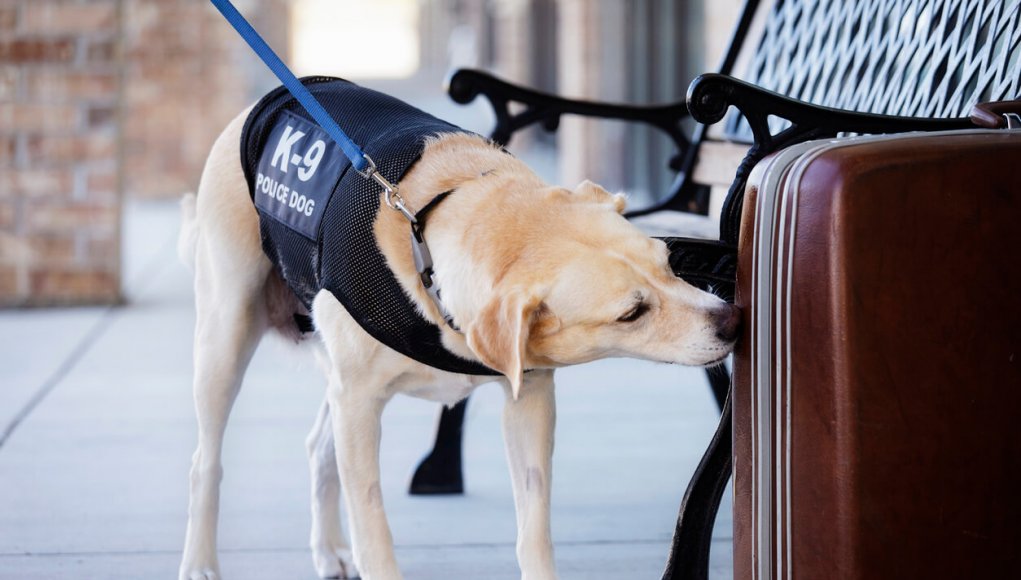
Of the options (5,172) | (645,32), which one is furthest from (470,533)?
(645,32)

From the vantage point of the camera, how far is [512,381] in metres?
2.21

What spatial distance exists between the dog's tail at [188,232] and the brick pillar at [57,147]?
12.3 ft

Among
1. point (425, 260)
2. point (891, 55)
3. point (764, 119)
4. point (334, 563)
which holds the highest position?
point (891, 55)

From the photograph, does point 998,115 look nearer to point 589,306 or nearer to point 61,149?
point 589,306

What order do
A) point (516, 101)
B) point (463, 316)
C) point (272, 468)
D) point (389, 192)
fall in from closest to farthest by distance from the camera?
1. point (463, 316)
2. point (389, 192)
3. point (516, 101)
4. point (272, 468)

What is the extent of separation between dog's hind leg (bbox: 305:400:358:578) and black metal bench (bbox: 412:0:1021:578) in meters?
0.57

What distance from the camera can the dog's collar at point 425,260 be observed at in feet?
7.79

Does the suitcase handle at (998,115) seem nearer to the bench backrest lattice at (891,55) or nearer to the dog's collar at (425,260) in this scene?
the bench backrest lattice at (891,55)

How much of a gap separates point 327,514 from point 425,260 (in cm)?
103

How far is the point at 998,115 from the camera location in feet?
7.95

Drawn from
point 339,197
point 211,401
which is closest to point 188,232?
point 211,401

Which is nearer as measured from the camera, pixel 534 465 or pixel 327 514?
pixel 534 465

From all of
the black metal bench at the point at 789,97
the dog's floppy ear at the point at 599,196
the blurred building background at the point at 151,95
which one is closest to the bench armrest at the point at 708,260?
the black metal bench at the point at 789,97

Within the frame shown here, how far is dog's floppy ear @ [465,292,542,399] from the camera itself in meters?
2.19
